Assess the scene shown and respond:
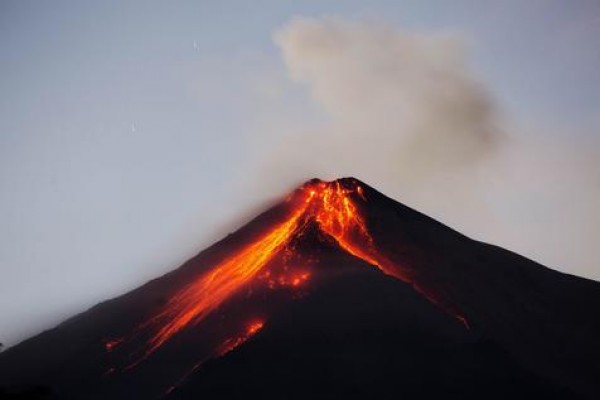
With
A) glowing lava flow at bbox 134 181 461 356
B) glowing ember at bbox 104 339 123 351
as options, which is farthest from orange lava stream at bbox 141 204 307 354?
glowing ember at bbox 104 339 123 351

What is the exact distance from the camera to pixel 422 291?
3528 cm

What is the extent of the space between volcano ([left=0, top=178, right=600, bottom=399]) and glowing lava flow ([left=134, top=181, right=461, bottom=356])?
122 millimetres

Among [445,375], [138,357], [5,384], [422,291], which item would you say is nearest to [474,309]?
[422,291]

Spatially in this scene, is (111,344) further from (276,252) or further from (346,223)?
(346,223)

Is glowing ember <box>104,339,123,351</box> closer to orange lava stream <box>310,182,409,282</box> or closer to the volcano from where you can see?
the volcano

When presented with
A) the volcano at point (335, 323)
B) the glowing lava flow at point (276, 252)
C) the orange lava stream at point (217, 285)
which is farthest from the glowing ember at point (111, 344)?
the orange lava stream at point (217, 285)

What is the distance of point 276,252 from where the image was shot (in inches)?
1473

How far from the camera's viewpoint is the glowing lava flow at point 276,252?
3412 centimetres

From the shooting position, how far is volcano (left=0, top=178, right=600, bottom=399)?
88.5 feet

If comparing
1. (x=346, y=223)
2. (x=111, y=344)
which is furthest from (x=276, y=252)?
(x=111, y=344)

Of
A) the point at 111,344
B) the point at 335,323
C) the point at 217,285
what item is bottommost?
the point at 335,323

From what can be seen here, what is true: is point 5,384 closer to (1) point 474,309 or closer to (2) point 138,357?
(2) point 138,357

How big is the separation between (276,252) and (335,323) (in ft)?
28.0

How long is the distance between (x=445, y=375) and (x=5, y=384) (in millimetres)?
20080
